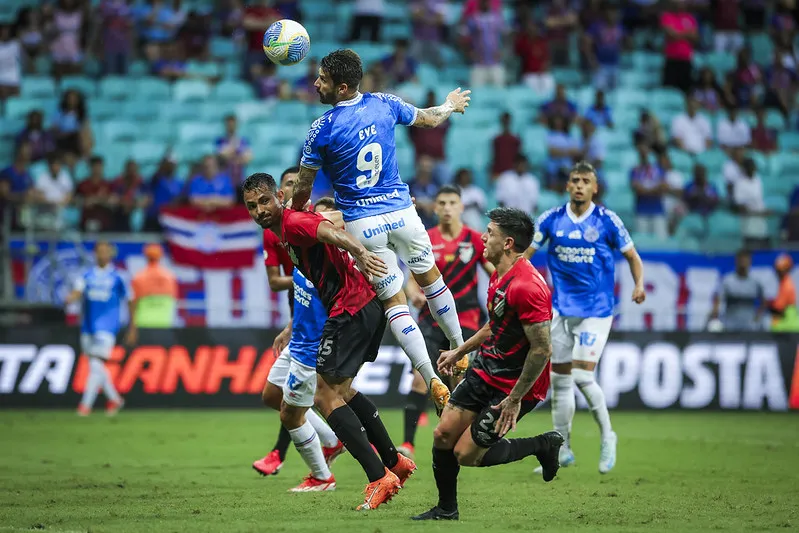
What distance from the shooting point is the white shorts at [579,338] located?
11766 millimetres

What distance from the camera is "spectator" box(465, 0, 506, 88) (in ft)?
82.7

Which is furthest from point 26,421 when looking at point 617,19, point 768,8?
point 768,8

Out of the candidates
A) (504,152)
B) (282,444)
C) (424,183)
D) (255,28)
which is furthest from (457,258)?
(255,28)

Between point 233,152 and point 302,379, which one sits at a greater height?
point 233,152

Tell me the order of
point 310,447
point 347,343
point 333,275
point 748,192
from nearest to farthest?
point 347,343
point 333,275
point 310,447
point 748,192

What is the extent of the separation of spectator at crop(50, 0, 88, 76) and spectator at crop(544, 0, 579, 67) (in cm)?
1010

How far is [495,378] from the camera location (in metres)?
8.27

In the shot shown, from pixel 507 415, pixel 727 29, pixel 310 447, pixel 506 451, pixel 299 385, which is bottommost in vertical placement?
pixel 310 447

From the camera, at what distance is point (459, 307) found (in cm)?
1303

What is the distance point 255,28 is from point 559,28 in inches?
268

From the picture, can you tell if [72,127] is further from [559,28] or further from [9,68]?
[559,28]

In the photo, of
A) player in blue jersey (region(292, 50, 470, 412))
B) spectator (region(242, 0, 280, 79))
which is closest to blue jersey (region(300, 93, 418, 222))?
player in blue jersey (region(292, 50, 470, 412))

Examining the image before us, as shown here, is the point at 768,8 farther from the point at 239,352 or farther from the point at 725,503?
the point at 725,503

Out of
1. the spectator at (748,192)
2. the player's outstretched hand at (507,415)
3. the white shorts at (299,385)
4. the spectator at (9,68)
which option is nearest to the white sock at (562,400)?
the white shorts at (299,385)
